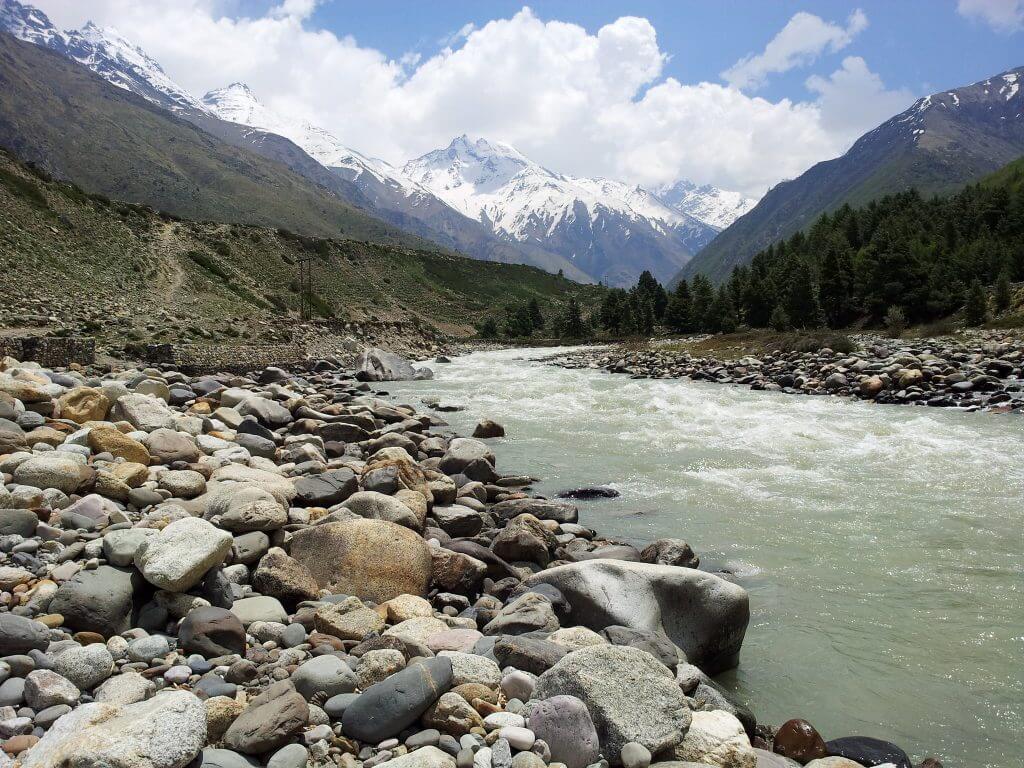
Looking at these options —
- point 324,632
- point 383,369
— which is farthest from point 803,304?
point 324,632

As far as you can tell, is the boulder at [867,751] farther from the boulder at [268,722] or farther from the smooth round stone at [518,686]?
the boulder at [268,722]

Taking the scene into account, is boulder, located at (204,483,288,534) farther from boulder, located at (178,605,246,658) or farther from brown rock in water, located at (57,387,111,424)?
brown rock in water, located at (57,387,111,424)

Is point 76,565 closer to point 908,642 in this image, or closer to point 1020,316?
point 908,642

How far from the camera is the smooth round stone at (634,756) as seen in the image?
11.8ft

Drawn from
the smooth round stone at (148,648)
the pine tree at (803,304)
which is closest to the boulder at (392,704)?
the smooth round stone at (148,648)

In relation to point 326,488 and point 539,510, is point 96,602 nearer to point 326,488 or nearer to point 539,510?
point 326,488

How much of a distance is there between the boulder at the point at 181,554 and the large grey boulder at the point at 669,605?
334cm

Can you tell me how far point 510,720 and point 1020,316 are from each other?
2039 inches

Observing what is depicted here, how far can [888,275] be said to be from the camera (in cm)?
5338

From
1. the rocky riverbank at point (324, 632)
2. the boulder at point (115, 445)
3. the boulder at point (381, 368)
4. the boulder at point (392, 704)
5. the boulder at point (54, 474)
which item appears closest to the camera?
the rocky riverbank at point (324, 632)

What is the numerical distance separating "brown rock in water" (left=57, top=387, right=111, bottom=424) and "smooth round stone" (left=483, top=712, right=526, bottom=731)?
9.16 meters

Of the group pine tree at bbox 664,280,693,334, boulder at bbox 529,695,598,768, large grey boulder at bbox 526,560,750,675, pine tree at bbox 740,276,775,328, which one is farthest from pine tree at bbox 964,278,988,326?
boulder at bbox 529,695,598,768

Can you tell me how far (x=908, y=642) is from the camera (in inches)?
240

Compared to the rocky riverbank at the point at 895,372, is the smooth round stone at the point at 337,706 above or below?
below
